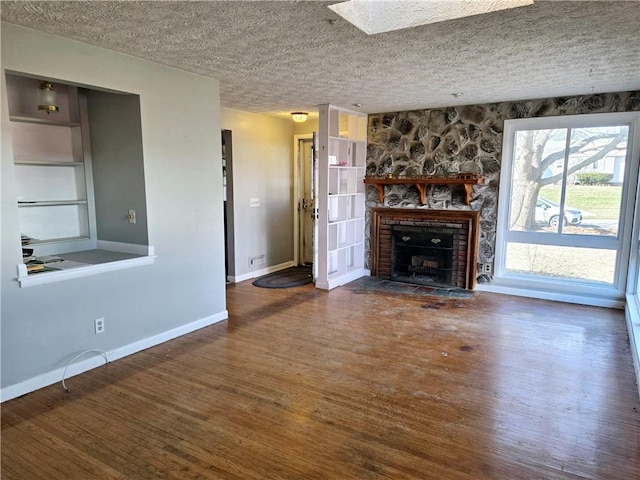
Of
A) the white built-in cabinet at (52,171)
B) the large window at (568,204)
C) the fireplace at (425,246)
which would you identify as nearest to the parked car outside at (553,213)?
the large window at (568,204)

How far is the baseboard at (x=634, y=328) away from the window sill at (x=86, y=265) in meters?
3.90

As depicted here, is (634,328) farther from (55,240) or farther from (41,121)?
(41,121)

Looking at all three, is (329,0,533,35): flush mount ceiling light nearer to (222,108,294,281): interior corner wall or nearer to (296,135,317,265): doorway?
(222,108,294,281): interior corner wall

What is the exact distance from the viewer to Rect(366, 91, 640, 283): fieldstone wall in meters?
4.96

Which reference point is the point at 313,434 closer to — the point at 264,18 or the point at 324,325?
the point at 324,325

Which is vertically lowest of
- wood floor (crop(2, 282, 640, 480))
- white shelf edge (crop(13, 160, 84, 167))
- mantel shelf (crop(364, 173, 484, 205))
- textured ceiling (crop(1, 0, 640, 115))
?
wood floor (crop(2, 282, 640, 480))

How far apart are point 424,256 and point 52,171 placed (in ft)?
14.8

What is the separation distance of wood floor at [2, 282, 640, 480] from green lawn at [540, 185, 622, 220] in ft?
4.23

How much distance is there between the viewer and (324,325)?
4.16m

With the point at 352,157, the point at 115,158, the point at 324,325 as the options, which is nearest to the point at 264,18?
the point at 115,158

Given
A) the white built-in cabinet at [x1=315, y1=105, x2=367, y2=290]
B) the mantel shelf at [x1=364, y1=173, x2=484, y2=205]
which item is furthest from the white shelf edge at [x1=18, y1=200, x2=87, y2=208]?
the mantel shelf at [x1=364, y1=173, x2=484, y2=205]

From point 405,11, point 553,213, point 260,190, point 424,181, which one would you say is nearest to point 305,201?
point 260,190

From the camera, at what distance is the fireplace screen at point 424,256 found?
18.4 feet

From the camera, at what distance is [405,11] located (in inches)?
97.5
